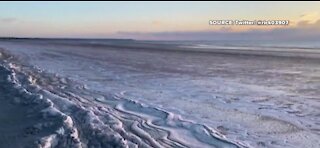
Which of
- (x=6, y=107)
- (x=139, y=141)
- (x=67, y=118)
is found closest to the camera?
(x=139, y=141)

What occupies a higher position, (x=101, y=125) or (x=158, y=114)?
(x=101, y=125)

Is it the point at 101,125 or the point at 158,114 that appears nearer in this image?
the point at 101,125

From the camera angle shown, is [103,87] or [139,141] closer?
[139,141]

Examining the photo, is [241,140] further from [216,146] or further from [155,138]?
[155,138]

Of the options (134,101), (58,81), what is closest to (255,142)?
(134,101)

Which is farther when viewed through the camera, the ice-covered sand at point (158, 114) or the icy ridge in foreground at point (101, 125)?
the ice-covered sand at point (158, 114)

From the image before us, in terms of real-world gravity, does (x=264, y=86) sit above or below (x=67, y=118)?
below

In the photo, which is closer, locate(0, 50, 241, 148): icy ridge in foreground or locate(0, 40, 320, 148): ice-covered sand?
locate(0, 50, 241, 148): icy ridge in foreground

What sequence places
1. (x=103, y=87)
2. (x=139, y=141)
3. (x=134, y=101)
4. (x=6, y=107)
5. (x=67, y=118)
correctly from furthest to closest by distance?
(x=103, y=87) → (x=134, y=101) → (x=6, y=107) → (x=67, y=118) → (x=139, y=141)
